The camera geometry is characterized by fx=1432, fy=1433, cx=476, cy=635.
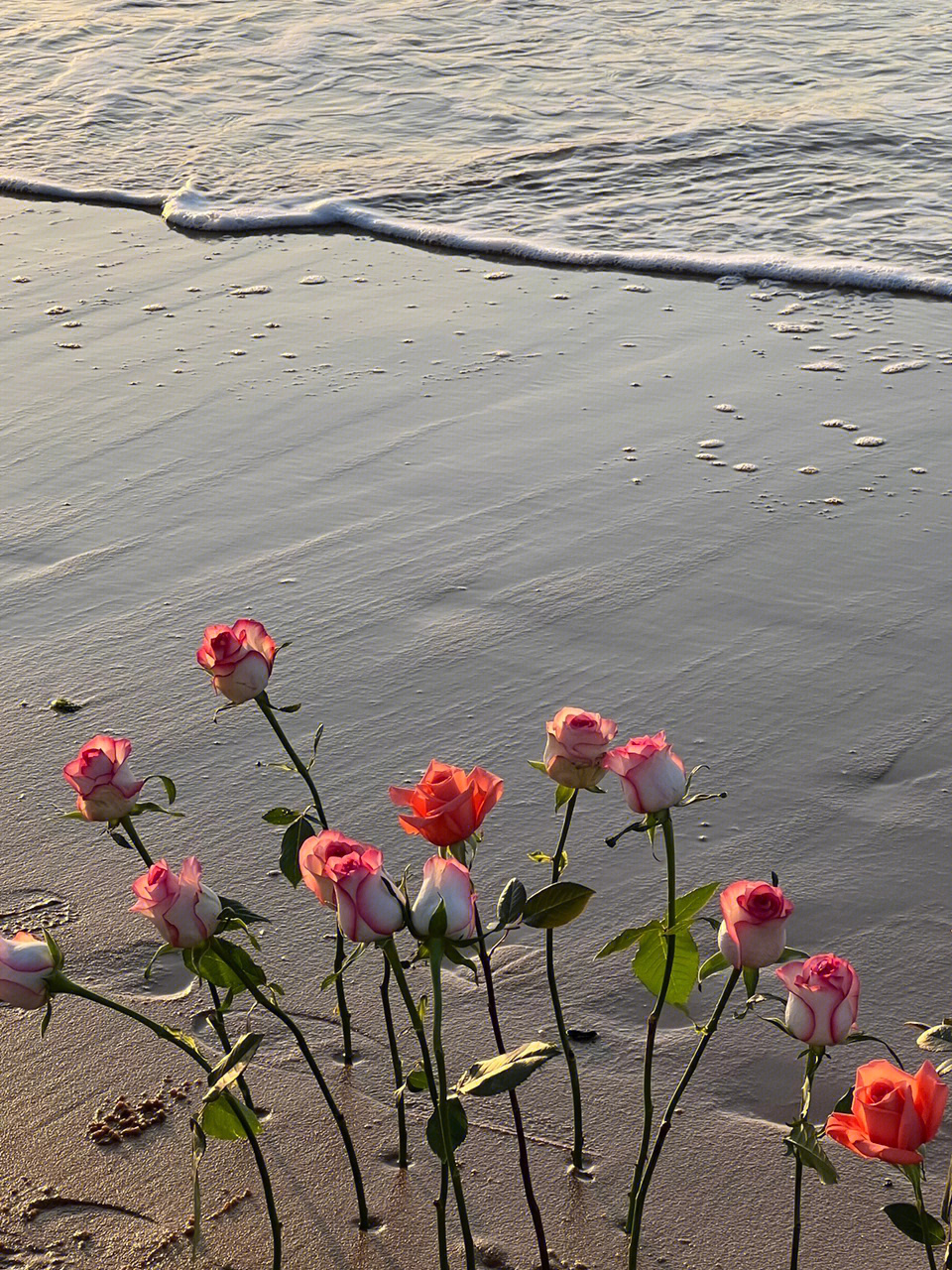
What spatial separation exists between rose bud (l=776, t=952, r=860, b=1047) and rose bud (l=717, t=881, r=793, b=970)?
0.03 metres

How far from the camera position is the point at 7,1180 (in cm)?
198

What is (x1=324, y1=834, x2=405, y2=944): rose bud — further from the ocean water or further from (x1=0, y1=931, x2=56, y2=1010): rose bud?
the ocean water

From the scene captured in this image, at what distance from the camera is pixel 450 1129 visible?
1.39m

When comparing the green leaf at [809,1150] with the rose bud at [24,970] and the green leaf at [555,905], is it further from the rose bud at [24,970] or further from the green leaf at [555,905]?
the rose bud at [24,970]

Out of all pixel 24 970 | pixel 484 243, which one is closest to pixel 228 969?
pixel 24 970

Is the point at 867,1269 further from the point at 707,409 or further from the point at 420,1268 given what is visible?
the point at 707,409

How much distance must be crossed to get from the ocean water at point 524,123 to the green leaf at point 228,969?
4.98 metres

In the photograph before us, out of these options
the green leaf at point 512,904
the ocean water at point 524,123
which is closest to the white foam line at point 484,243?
the ocean water at point 524,123

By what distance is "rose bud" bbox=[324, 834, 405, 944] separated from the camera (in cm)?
123

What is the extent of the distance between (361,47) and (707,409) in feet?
22.5

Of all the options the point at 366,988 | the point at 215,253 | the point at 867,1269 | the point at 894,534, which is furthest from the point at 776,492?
the point at 215,253

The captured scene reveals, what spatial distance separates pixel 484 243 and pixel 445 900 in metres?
5.73

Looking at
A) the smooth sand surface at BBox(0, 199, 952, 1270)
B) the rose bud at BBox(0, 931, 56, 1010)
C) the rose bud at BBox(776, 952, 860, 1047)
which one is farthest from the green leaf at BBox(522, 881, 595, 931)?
the smooth sand surface at BBox(0, 199, 952, 1270)

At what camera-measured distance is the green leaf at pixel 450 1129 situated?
137 cm
